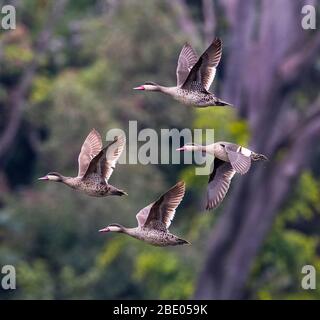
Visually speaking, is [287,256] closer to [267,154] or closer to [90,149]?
[267,154]

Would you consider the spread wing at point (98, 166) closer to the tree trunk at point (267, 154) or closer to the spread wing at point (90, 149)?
the spread wing at point (90, 149)

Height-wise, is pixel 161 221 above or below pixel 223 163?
below

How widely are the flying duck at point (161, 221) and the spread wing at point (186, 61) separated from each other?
76 cm

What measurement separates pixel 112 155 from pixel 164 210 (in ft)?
1.38

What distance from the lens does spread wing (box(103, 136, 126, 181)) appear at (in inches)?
313

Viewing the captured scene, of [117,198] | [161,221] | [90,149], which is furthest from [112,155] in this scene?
[117,198]

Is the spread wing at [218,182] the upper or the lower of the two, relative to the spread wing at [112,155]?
lower

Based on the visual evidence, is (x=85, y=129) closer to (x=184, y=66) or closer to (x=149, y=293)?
(x=149, y=293)

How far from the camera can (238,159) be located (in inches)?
301

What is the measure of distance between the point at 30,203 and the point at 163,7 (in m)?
3.67

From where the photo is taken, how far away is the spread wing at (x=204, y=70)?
25.9ft

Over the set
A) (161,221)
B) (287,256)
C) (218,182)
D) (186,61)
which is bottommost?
(287,256)

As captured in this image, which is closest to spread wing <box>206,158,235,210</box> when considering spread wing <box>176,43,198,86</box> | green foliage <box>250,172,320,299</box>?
spread wing <box>176,43,198,86</box>

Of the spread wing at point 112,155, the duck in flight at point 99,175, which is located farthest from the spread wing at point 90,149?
the spread wing at point 112,155
